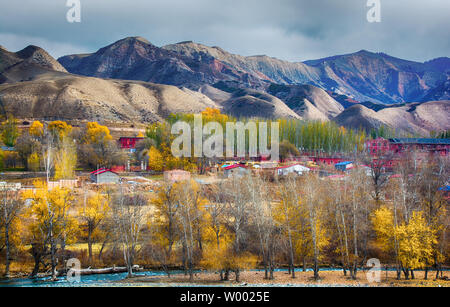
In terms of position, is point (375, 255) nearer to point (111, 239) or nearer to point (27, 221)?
point (111, 239)

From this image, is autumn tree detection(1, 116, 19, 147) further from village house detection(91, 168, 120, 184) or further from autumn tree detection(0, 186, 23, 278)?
autumn tree detection(0, 186, 23, 278)

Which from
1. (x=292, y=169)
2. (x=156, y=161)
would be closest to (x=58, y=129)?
(x=156, y=161)

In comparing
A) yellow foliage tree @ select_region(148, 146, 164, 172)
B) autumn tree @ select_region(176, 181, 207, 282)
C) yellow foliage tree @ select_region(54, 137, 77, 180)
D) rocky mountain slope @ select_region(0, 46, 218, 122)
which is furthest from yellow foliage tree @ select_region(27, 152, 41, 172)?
rocky mountain slope @ select_region(0, 46, 218, 122)

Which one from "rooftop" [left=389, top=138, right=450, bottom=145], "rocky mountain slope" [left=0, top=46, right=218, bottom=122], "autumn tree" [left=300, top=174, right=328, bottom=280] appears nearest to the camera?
"autumn tree" [left=300, top=174, right=328, bottom=280]

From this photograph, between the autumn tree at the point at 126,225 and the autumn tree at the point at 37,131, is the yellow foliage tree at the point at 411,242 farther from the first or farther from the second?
the autumn tree at the point at 37,131

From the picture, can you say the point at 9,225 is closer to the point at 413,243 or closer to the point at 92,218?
the point at 92,218

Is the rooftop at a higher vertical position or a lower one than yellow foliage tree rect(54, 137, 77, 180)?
higher
